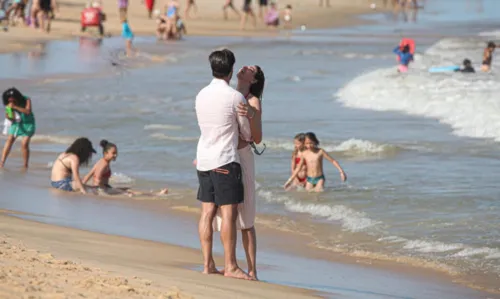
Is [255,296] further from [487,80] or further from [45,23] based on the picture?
[45,23]

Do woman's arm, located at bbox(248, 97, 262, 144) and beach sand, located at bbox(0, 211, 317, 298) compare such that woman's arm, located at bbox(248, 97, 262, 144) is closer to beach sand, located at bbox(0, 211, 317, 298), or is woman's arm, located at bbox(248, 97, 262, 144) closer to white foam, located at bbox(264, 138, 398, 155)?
beach sand, located at bbox(0, 211, 317, 298)

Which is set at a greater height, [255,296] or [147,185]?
[255,296]

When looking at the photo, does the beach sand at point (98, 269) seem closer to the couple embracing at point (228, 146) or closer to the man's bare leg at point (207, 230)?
the man's bare leg at point (207, 230)

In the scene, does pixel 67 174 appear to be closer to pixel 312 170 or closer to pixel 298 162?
A: pixel 298 162

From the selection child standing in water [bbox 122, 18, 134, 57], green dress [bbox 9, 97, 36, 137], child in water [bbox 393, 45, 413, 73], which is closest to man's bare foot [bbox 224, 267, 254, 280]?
green dress [bbox 9, 97, 36, 137]

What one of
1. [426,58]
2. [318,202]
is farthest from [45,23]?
[318,202]

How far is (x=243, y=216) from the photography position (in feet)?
23.0

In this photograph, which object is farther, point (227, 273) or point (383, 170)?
point (383, 170)

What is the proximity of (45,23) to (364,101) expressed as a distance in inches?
647

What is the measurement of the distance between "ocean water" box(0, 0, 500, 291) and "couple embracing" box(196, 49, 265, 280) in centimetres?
230

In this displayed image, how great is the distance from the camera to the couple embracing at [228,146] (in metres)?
6.80

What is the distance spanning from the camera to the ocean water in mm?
10336

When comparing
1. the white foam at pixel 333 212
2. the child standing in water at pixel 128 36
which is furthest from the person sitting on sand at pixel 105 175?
the child standing in water at pixel 128 36

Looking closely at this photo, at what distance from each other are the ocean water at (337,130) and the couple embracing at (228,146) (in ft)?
7.55
